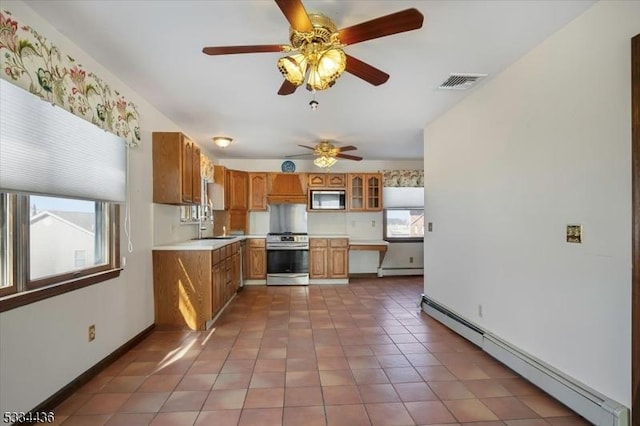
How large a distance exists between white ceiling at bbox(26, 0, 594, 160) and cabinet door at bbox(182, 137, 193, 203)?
14.8 inches

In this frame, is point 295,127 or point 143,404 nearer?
point 143,404

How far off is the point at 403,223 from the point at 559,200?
4.70 m

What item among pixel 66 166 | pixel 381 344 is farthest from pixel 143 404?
pixel 381 344

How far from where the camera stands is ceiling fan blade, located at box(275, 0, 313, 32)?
1.40 meters

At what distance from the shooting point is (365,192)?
631 centimetres

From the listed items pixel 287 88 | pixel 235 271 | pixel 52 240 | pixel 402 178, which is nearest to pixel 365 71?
pixel 287 88

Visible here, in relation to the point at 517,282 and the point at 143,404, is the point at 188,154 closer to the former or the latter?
the point at 143,404

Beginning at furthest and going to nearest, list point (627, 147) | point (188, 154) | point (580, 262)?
point (188, 154) < point (580, 262) < point (627, 147)

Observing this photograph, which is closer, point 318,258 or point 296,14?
point 296,14

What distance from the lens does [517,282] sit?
252 centimetres

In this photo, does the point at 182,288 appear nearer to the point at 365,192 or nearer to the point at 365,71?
the point at 365,71

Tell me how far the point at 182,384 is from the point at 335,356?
128 cm

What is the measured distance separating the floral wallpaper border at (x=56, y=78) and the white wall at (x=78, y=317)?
0.13 meters

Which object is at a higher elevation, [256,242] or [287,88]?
[287,88]
